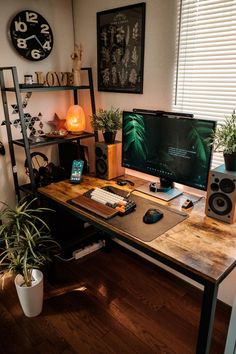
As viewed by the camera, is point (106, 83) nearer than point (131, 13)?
No

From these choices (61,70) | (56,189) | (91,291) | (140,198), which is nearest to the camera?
(140,198)

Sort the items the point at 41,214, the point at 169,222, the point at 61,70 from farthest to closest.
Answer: the point at 61,70 → the point at 41,214 → the point at 169,222

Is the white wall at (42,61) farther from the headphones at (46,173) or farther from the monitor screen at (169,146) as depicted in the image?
the monitor screen at (169,146)

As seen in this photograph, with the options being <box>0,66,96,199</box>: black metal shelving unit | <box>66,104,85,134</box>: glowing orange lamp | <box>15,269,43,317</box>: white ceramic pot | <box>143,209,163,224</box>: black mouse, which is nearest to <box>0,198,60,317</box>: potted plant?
<box>15,269,43,317</box>: white ceramic pot

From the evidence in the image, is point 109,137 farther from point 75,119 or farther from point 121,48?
point 121,48

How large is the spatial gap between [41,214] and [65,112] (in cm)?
97

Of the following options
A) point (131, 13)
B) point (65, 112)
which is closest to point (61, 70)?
point (65, 112)

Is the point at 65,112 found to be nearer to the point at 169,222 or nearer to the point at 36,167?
the point at 36,167

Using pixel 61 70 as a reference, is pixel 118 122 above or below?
below

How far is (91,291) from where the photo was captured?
6.47 feet

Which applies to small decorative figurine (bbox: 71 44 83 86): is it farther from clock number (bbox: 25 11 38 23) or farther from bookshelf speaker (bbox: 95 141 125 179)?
bookshelf speaker (bbox: 95 141 125 179)

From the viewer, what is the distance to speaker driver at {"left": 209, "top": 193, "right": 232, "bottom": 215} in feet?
4.44

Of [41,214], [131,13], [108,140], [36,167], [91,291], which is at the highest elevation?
[131,13]

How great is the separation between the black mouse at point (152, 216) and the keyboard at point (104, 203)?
118 mm
